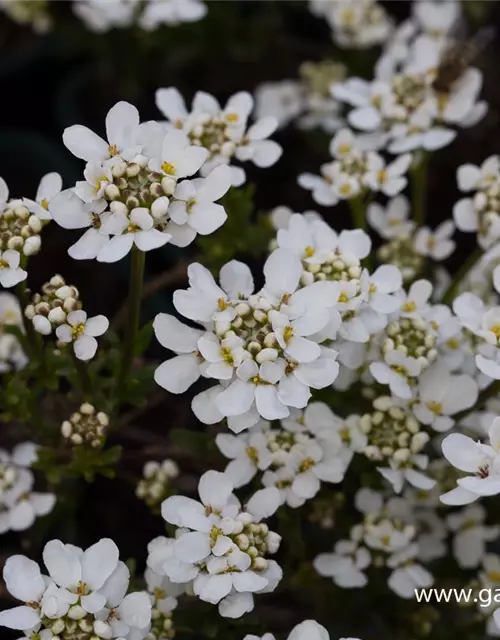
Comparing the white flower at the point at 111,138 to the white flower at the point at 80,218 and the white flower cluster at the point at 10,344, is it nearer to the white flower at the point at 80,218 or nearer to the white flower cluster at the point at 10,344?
the white flower at the point at 80,218

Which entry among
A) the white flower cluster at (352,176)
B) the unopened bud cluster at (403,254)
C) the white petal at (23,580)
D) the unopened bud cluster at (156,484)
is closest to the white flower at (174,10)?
the white flower cluster at (352,176)

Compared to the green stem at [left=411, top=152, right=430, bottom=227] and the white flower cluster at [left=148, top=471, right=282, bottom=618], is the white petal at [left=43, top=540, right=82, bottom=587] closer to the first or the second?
the white flower cluster at [left=148, top=471, right=282, bottom=618]

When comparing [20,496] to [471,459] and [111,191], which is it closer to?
[111,191]

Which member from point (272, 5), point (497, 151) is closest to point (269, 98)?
point (272, 5)

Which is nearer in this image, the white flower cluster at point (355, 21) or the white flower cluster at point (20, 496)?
the white flower cluster at point (20, 496)

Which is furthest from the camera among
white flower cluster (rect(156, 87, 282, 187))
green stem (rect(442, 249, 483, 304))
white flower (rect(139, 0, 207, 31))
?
white flower (rect(139, 0, 207, 31))

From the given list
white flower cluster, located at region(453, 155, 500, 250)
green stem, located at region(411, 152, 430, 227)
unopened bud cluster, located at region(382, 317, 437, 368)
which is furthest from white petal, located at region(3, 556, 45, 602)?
green stem, located at region(411, 152, 430, 227)

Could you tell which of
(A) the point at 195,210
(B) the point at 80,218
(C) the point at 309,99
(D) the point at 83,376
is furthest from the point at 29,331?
(C) the point at 309,99
